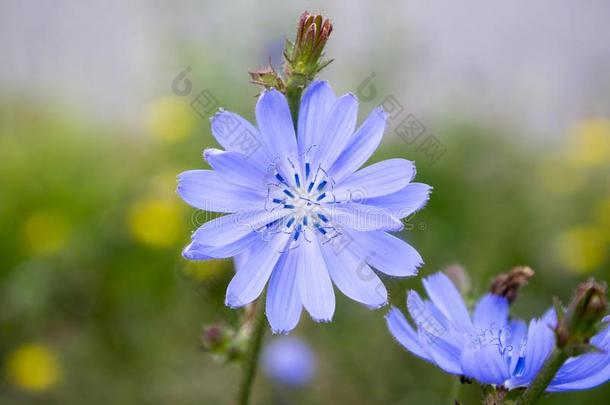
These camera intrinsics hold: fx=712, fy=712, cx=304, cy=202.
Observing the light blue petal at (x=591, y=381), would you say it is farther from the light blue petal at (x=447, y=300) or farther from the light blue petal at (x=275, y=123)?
the light blue petal at (x=275, y=123)

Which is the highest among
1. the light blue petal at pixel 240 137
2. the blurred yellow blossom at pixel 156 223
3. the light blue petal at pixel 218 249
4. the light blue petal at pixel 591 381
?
the blurred yellow blossom at pixel 156 223

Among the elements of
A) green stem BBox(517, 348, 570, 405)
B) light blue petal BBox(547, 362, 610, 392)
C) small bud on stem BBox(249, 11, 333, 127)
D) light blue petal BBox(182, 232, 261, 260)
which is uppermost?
small bud on stem BBox(249, 11, 333, 127)

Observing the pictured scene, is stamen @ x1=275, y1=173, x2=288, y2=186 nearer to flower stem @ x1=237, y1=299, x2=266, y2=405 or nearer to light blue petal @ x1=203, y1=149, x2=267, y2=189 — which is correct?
light blue petal @ x1=203, y1=149, x2=267, y2=189

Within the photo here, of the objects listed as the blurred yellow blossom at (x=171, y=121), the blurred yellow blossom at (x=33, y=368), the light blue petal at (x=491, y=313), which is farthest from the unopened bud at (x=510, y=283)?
the blurred yellow blossom at (x=171, y=121)

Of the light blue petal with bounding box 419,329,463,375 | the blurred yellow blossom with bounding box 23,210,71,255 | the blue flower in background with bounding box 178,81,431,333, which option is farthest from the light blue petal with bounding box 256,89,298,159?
the blurred yellow blossom with bounding box 23,210,71,255

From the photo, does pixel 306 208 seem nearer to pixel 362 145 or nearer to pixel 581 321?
pixel 362 145
